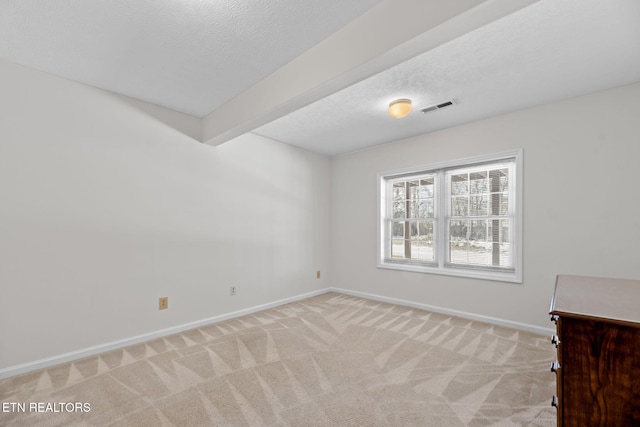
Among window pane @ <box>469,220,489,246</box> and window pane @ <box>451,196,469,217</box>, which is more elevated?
window pane @ <box>451,196,469,217</box>

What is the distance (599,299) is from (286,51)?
2.37 metres

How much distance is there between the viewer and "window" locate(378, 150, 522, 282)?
3.34 m

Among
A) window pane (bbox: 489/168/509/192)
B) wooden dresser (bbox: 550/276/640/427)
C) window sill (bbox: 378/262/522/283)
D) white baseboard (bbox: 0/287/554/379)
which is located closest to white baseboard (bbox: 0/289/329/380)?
white baseboard (bbox: 0/287/554/379)

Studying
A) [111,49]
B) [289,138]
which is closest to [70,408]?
[111,49]

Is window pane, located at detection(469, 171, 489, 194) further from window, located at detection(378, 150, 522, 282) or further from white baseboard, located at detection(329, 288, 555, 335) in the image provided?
white baseboard, located at detection(329, 288, 555, 335)

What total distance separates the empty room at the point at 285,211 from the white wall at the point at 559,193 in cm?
2

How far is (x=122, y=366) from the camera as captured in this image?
230 cm

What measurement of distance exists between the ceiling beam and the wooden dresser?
4.50 feet

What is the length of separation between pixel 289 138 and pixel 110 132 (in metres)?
2.16

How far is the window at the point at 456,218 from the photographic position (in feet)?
11.0

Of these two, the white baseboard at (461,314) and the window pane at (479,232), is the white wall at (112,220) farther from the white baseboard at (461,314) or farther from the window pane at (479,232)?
the window pane at (479,232)

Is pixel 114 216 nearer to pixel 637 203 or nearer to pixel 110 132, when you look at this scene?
pixel 110 132

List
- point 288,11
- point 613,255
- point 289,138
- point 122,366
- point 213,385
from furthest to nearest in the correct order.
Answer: point 289,138, point 613,255, point 122,366, point 213,385, point 288,11

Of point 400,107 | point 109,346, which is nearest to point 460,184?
point 400,107
